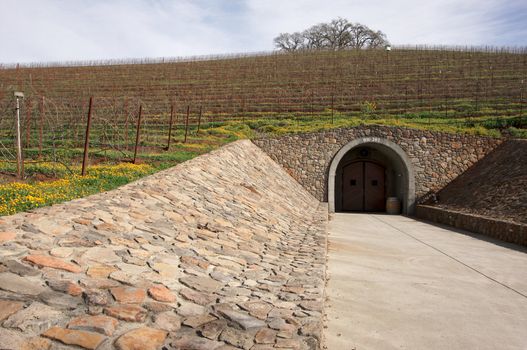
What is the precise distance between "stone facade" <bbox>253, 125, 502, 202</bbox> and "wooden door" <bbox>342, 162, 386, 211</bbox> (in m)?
2.64

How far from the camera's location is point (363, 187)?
2036 cm

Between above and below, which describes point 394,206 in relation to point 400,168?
below

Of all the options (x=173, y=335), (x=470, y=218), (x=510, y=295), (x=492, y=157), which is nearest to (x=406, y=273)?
(x=510, y=295)

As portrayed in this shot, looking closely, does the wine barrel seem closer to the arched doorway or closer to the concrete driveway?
the arched doorway

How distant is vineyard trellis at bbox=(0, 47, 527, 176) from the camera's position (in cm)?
2031

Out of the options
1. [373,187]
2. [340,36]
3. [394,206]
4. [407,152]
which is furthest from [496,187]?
[340,36]

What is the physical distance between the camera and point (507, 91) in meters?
27.8

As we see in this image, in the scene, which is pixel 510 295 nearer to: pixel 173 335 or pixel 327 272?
pixel 327 272

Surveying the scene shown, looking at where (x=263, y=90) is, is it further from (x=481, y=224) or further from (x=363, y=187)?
(x=481, y=224)

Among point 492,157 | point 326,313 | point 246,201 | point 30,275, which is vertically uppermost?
point 492,157

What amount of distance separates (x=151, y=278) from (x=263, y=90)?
29.6 meters

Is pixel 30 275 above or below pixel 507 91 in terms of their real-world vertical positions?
below

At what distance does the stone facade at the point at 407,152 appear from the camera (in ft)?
58.4

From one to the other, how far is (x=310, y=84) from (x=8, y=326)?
32.4 metres
